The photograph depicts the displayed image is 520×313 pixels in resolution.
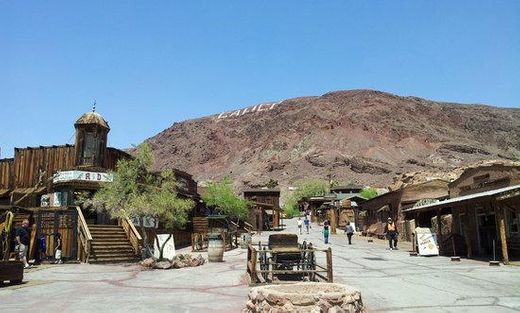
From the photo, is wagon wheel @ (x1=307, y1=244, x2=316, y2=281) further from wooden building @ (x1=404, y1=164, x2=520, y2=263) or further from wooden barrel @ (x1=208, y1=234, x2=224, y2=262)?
wooden building @ (x1=404, y1=164, x2=520, y2=263)

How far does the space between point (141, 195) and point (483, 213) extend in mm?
16926

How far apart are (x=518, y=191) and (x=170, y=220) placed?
1493 cm

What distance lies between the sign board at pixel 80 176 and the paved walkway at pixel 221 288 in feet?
29.0

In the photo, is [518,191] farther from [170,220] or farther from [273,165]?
[273,165]

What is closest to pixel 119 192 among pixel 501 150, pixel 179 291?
pixel 179 291

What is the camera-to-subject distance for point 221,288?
41.0ft

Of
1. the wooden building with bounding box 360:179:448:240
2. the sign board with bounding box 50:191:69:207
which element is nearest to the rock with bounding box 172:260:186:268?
the sign board with bounding box 50:191:69:207

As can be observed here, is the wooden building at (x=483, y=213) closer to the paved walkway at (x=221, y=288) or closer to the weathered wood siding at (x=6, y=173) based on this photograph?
the paved walkway at (x=221, y=288)

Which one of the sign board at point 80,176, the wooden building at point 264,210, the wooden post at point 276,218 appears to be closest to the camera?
the sign board at point 80,176

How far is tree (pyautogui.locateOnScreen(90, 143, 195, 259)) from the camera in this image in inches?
803

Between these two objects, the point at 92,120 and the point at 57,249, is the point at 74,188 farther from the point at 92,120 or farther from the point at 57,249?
the point at 57,249

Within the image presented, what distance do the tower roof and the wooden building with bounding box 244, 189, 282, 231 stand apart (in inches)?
1087

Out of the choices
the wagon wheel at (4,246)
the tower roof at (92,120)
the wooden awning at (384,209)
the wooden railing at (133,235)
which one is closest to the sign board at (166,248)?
the wooden railing at (133,235)

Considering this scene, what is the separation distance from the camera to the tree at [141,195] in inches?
803
